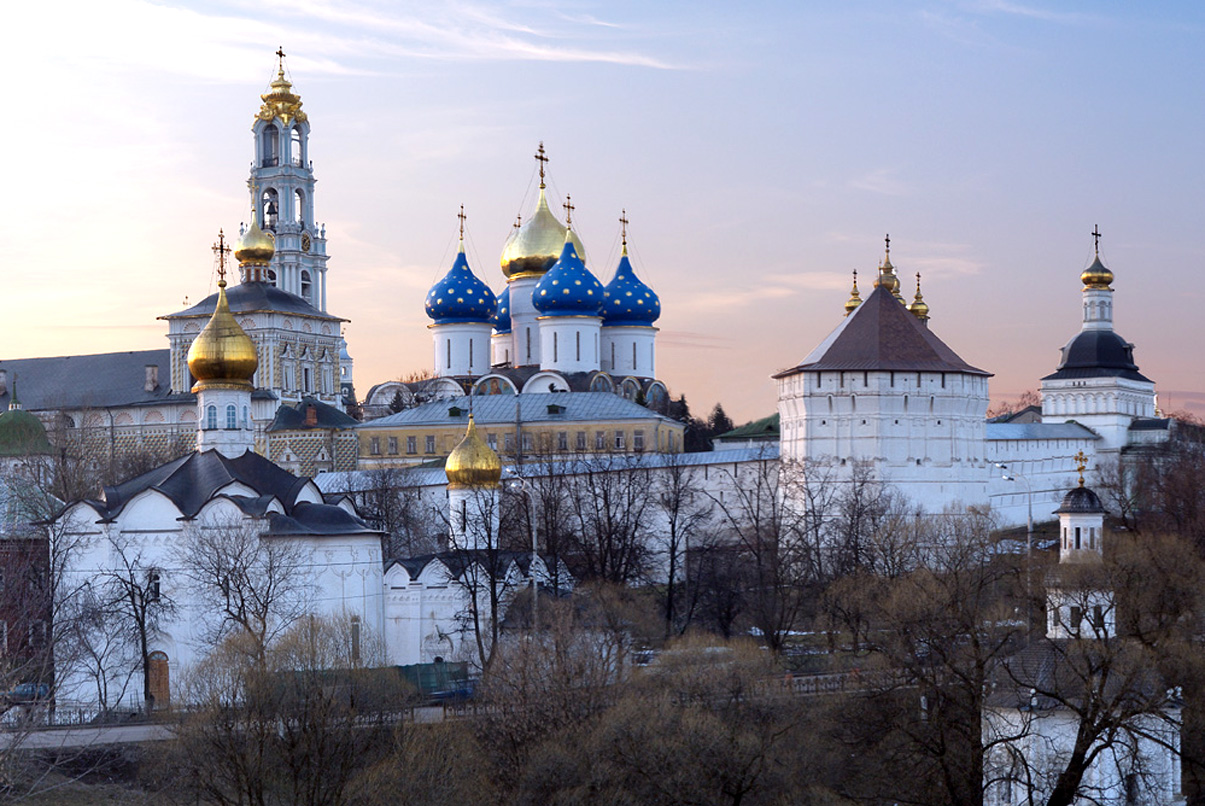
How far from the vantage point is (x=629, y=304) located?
180 feet

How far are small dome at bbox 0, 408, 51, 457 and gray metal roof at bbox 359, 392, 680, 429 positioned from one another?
12498mm

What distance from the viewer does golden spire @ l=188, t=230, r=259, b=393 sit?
102ft

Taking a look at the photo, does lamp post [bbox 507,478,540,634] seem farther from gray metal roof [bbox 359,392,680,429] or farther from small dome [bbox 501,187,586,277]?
small dome [bbox 501,187,586,277]

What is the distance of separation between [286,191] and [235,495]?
119 feet

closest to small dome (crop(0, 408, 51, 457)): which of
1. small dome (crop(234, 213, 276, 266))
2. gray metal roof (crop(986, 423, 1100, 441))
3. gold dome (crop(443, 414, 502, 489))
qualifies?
gold dome (crop(443, 414, 502, 489))

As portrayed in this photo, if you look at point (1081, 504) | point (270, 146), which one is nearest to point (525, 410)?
point (270, 146)

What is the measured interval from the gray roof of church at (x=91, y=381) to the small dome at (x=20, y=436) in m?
18.0

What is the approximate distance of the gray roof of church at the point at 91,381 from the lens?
58656mm

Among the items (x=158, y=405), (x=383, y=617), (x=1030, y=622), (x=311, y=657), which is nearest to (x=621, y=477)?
(x=383, y=617)

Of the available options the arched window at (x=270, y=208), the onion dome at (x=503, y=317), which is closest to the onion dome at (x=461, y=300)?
the onion dome at (x=503, y=317)

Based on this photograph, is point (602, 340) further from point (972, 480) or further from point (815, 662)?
point (815, 662)

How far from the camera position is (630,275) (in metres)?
55.7

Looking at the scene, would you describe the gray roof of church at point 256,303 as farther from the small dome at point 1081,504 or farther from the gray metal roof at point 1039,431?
the small dome at point 1081,504

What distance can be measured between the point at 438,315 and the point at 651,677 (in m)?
33.7
